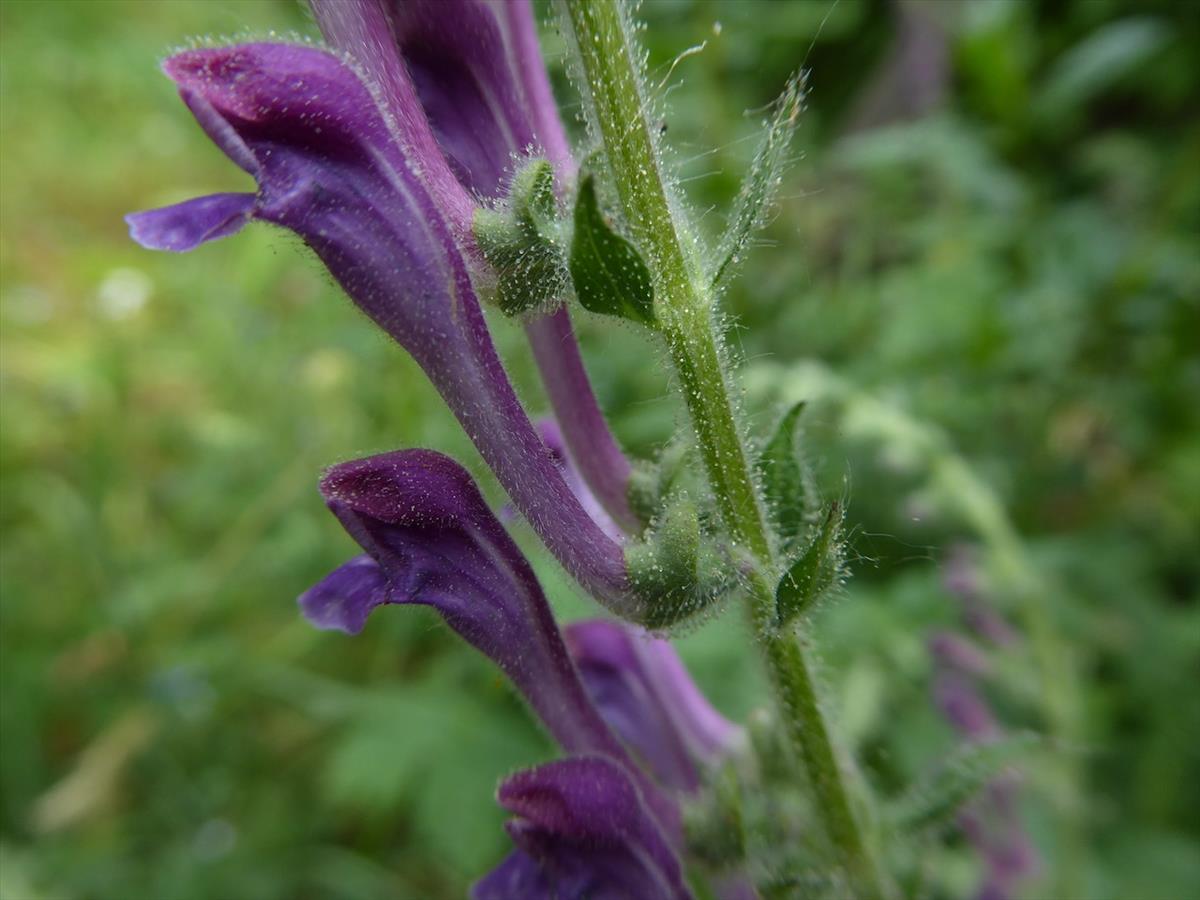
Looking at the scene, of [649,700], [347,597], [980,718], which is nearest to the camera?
[347,597]

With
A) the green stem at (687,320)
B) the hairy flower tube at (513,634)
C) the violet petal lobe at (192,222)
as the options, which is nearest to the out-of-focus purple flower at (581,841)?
the hairy flower tube at (513,634)

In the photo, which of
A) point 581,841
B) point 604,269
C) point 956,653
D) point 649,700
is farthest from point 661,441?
point 604,269

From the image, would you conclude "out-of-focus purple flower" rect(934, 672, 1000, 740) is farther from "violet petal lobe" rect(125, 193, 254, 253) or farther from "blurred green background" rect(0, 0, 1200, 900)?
"violet petal lobe" rect(125, 193, 254, 253)

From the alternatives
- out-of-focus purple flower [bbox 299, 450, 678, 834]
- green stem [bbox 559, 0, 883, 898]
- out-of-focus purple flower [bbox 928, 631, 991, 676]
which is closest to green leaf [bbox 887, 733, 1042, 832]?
green stem [bbox 559, 0, 883, 898]

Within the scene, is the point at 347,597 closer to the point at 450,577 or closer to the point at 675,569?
the point at 450,577

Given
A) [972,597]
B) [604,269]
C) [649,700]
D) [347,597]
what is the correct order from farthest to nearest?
[972,597] → [649,700] → [347,597] → [604,269]

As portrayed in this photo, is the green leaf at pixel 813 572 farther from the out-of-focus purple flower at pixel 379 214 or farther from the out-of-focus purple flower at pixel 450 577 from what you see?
the out-of-focus purple flower at pixel 450 577

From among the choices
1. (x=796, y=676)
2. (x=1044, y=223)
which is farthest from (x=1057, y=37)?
(x=796, y=676)
